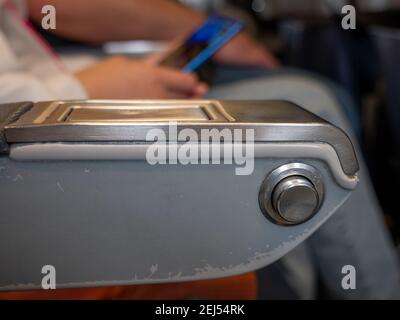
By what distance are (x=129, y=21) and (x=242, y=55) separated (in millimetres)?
284

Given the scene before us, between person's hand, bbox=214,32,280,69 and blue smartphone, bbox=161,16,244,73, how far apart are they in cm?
32

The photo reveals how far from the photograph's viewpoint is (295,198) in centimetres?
38

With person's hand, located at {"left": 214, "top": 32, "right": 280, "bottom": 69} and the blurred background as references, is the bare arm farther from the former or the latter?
the blurred background

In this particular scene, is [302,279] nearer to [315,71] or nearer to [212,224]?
[212,224]

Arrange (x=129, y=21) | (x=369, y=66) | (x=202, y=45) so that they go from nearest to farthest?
(x=202, y=45) < (x=129, y=21) < (x=369, y=66)

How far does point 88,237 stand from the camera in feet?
1.28

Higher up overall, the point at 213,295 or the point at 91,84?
the point at 91,84

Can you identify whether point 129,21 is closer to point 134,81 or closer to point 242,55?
point 242,55

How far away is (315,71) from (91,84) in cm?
112

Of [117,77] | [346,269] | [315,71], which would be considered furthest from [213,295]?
[315,71]

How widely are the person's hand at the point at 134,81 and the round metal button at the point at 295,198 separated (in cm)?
33

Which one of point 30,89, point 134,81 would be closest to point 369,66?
point 134,81

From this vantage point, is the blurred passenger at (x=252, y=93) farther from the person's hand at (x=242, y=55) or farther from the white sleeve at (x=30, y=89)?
the person's hand at (x=242, y=55)

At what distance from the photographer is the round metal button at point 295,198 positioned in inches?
14.8
